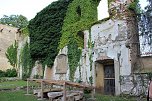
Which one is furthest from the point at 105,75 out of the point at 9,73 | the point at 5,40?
the point at 5,40

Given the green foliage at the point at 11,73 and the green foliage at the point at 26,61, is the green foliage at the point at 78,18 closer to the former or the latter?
the green foliage at the point at 26,61

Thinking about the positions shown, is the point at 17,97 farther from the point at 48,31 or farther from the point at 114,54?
the point at 48,31

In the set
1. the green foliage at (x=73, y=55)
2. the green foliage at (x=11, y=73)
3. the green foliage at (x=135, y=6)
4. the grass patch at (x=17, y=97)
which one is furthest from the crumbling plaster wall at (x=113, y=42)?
the green foliage at (x=11, y=73)

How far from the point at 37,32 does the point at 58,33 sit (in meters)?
3.70

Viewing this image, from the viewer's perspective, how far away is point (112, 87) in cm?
1479

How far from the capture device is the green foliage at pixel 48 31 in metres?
20.2

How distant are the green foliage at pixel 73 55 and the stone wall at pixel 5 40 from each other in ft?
59.4

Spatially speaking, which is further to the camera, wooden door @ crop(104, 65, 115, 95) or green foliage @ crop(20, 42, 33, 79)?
green foliage @ crop(20, 42, 33, 79)

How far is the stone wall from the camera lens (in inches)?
1346

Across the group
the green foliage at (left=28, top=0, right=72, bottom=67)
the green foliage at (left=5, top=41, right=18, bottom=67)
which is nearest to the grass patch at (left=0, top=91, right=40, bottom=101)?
the green foliage at (left=28, top=0, right=72, bottom=67)

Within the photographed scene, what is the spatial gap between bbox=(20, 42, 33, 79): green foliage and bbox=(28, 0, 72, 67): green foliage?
129 cm

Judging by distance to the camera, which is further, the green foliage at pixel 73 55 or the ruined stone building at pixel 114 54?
the green foliage at pixel 73 55

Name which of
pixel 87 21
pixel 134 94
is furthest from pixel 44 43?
pixel 134 94

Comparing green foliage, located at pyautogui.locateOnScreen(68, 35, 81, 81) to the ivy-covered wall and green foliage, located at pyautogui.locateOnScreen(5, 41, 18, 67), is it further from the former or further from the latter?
green foliage, located at pyautogui.locateOnScreen(5, 41, 18, 67)
